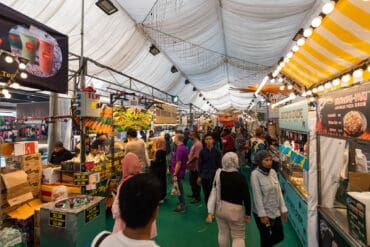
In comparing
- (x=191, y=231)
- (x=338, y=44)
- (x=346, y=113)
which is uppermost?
(x=338, y=44)

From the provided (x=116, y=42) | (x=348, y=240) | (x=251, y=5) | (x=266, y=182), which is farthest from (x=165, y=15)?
(x=348, y=240)

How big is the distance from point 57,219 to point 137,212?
241cm

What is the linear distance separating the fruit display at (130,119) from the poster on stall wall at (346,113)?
4.28 metres

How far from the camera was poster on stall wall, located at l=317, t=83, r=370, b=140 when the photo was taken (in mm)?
2359

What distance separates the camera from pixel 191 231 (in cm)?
430

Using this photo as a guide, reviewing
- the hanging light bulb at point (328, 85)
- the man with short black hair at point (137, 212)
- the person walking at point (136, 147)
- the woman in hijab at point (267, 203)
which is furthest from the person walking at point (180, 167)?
the man with short black hair at point (137, 212)

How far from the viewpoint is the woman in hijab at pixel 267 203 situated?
2936mm

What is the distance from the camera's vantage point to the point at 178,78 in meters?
12.8

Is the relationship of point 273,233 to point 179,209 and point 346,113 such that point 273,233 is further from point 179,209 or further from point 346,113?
point 179,209

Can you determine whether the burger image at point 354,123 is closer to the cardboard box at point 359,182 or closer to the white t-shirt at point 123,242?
the cardboard box at point 359,182

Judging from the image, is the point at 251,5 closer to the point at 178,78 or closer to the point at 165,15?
the point at 165,15

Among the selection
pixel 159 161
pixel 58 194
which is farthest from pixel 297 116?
pixel 58 194

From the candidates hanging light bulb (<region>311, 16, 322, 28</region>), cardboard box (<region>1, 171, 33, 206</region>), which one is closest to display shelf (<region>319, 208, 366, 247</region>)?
hanging light bulb (<region>311, 16, 322, 28</region>)

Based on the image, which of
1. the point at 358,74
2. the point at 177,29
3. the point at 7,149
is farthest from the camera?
the point at 177,29
